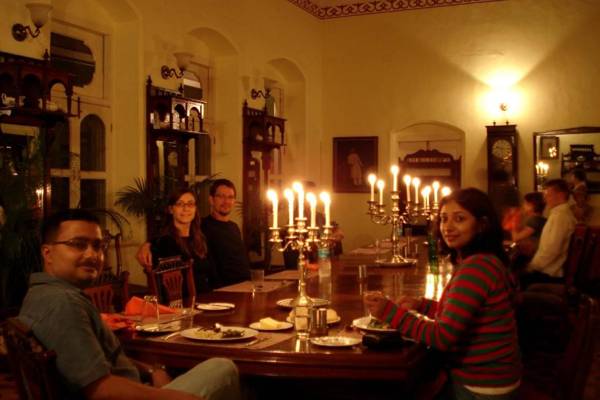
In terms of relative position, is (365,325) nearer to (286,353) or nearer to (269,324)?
(269,324)

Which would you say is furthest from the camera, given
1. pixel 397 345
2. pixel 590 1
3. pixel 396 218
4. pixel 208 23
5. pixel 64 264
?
pixel 590 1

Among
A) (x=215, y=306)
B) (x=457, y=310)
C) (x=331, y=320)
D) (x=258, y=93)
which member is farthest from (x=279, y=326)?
(x=258, y=93)

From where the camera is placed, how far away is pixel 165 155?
6477mm

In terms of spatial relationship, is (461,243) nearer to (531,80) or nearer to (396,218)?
(396,218)

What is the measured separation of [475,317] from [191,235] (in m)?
2.50

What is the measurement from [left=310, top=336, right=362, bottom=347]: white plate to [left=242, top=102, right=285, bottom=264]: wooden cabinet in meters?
5.37

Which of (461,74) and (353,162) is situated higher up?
(461,74)

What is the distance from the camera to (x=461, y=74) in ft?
31.3

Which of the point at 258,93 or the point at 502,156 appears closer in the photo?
the point at 258,93

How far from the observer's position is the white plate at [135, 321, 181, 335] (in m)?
2.79

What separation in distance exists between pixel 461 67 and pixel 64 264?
26.9ft

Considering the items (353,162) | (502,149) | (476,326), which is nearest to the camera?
(476,326)

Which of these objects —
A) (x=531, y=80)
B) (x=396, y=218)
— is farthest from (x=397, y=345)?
(x=531, y=80)

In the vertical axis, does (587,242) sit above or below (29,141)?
below
